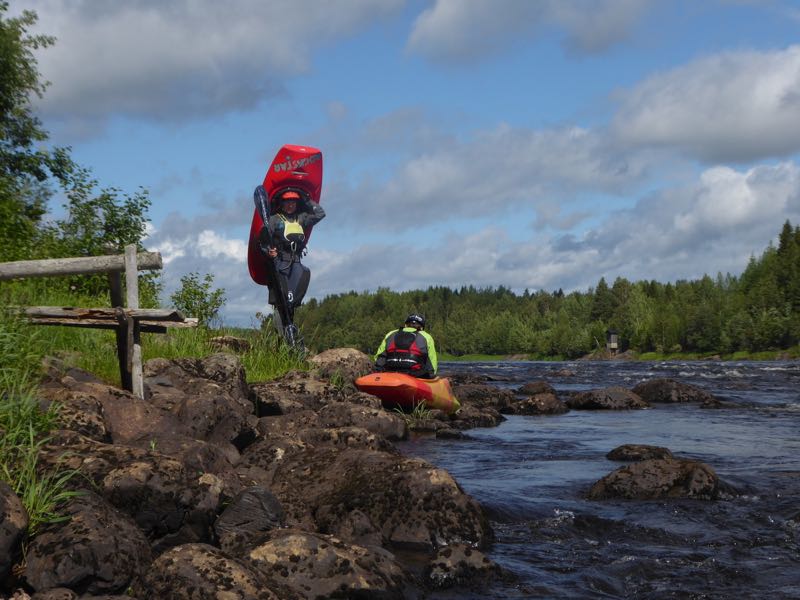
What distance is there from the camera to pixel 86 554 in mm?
4957

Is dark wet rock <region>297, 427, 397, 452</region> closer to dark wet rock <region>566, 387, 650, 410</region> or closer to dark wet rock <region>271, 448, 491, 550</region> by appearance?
dark wet rock <region>271, 448, 491, 550</region>

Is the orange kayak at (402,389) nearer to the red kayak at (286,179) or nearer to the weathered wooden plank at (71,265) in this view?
the red kayak at (286,179)

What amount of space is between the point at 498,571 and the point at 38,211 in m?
22.8

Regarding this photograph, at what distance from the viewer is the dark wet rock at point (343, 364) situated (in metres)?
16.3

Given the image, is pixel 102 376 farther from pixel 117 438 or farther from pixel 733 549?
pixel 733 549

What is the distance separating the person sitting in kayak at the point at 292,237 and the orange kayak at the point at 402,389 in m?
2.35

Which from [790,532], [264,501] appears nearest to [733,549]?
[790,532]

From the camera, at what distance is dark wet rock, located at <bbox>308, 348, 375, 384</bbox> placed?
1630 cm

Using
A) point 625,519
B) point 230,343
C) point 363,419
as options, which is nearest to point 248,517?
point 625,519

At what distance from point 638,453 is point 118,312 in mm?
6993

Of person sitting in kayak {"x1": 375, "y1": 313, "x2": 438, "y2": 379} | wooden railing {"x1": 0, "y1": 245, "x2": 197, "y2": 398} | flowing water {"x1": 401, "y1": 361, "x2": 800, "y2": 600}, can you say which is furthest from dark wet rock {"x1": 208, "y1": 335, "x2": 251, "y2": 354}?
wooden railing {"x1": 0, "y1": 245, "x2": 197, "y2": 398}

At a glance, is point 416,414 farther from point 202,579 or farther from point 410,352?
point 202,579

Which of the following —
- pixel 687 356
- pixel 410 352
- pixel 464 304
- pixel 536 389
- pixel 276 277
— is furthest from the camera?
pixel 464 304

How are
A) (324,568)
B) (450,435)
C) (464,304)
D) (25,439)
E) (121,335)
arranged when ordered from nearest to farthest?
(324,568) < (25,439) < (121,335) < (450,435) < (464,304)
